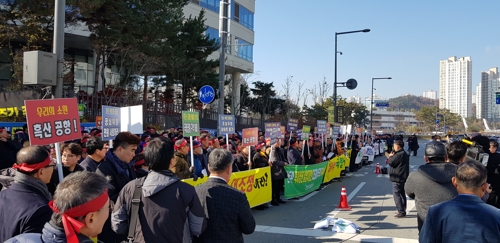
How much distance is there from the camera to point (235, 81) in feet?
141

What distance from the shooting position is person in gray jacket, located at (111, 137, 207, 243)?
3.46 m

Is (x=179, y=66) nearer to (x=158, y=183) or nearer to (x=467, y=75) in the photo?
(x=158, y=183)

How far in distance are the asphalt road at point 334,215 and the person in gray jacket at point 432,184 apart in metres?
2.97

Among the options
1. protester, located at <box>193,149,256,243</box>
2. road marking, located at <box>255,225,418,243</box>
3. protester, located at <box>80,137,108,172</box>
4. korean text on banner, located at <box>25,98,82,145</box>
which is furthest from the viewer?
road marking, located at <box>255,225,418,243</box>

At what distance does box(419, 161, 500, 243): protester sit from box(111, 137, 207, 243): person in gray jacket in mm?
1861

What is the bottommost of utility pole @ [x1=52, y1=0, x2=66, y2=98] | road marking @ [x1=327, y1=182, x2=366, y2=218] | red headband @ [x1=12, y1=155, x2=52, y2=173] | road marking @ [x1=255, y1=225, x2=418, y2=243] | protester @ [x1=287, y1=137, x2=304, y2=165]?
road marking @ [x1=327, y1=182, x2=366, y2=218]

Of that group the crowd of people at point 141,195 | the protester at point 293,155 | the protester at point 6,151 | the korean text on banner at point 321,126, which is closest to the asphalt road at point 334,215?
the protester at point 293,155

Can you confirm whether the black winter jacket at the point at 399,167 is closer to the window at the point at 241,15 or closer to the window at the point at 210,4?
the window at the point at 210,4

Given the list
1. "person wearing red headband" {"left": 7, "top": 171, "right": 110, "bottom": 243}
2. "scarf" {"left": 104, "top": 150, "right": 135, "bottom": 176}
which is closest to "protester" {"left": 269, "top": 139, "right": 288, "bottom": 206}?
"scarf" {"left": 104, "top": 150, "right": 135, "bottom": 176}

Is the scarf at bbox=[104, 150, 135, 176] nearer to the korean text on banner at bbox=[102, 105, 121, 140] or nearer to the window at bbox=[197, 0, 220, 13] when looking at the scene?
the korean text on banner at bbox=[102, 105, 121, 140]

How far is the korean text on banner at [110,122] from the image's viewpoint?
7.43 meters

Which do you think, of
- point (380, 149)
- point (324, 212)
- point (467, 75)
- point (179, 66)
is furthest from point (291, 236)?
point (467, 75)

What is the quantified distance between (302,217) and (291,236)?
1.81m

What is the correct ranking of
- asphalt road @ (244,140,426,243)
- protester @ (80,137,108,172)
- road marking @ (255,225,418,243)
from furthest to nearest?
1. asphalt road @ (244,140,426,243)
2. road marking @ (255,225,418,243)
3. protester @ (80,137,108,172)
